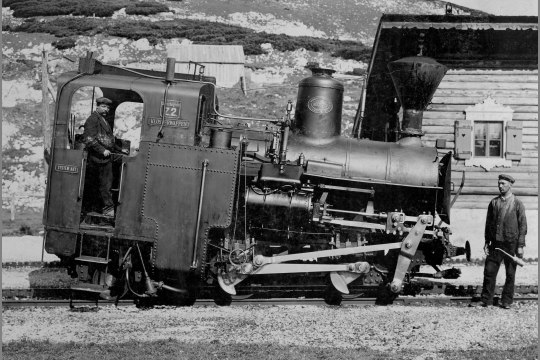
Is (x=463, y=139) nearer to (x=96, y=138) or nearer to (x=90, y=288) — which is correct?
(x=96, y=138)

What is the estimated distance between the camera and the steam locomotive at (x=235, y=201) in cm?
712

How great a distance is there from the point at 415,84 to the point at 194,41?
35072 mm

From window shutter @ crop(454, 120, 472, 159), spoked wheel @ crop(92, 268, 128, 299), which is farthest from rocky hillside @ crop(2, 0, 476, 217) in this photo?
spoked wheel @ crop(92, 268, 128, 299)

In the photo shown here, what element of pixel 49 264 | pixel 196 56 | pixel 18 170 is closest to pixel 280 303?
pixel 49 264

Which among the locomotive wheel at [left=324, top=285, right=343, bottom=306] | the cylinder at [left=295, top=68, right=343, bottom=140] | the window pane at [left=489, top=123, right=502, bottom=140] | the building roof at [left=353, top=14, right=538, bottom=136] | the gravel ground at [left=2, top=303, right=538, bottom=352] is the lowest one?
the gravel ground at [left=2, top=303, right=538, bottom=352]

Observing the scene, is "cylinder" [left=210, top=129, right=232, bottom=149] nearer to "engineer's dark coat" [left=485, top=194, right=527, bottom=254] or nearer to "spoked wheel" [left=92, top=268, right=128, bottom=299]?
"spoked wheel" [left=92, top=268, right=128, bottom=299]

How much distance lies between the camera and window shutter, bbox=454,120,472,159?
13070 millimetres

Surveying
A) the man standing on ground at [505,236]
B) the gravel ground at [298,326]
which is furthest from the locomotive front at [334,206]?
the gravel ground at [298,326]

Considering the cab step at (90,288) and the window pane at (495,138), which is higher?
the window pane at (495,138)

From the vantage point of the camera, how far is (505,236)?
302 inches

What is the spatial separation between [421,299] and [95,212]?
4.60 metres

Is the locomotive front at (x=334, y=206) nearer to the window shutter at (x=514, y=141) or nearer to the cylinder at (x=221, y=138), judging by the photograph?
the cylinder at (x=221, y=138)

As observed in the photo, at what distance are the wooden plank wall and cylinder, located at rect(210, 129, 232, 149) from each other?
711cm

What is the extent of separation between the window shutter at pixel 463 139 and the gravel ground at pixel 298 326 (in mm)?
5999
